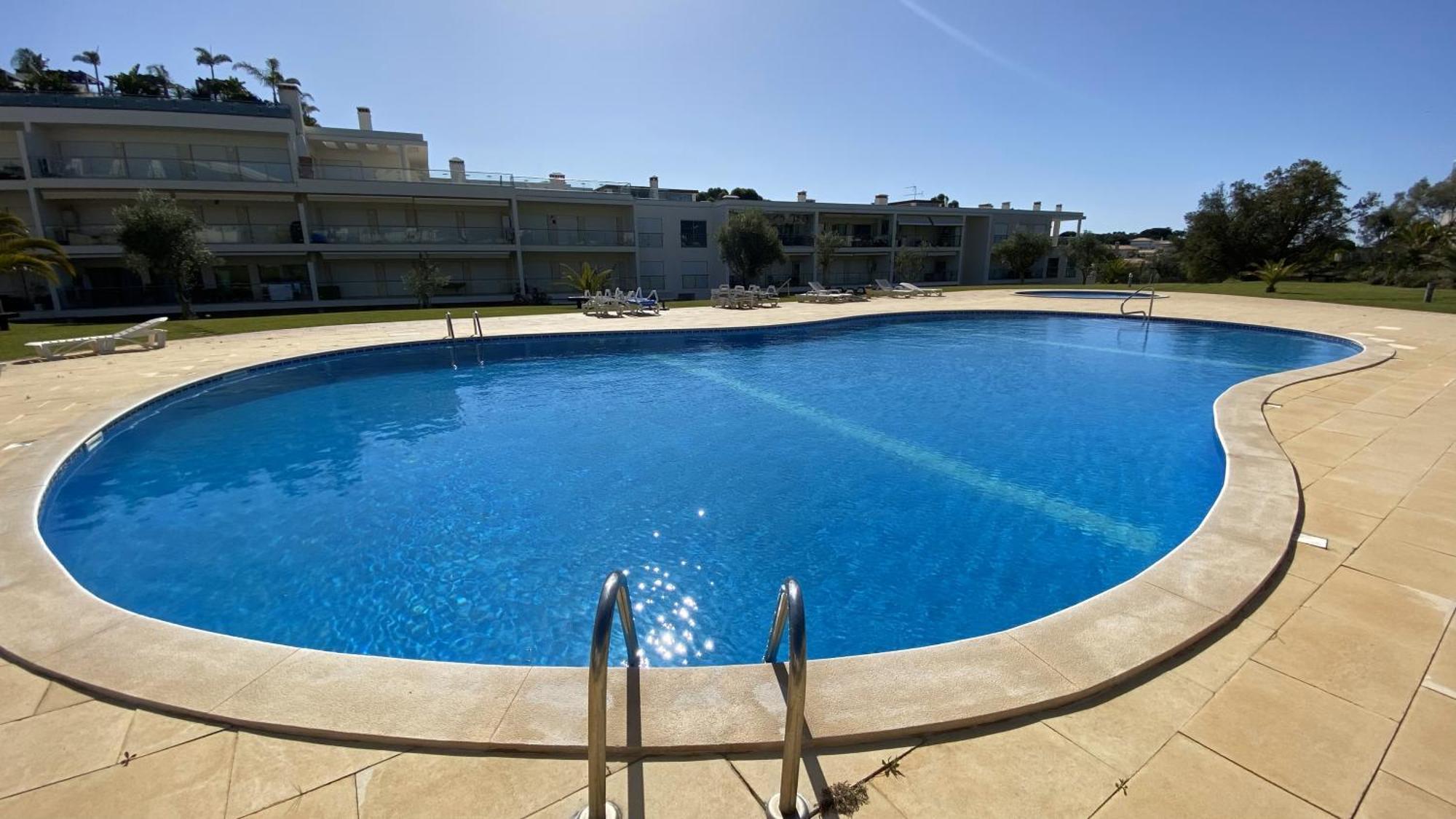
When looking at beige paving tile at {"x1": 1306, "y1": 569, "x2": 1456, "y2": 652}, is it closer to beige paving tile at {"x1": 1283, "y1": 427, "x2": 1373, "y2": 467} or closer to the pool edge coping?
the pool edge coping

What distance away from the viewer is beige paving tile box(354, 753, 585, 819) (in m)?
2.15

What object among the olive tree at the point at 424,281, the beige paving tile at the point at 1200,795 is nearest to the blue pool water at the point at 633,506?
the beige paving tile at the point at 1200,795

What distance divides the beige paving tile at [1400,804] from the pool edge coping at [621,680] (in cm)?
81

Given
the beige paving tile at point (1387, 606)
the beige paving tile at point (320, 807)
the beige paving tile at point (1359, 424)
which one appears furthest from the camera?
the beige paving tile at point (1359, 424)

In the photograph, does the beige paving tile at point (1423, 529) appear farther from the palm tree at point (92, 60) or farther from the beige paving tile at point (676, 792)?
the palm tree at point (92, 60)

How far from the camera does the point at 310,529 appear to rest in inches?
233

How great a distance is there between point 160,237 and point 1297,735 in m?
29.2

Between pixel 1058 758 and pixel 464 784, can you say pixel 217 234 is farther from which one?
pixel 1058 758

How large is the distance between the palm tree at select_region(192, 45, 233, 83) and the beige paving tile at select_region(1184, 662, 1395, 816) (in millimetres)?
54158

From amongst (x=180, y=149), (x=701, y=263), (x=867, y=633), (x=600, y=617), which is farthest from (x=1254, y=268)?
(x=180, y=149)

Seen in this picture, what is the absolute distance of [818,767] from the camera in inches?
92.7

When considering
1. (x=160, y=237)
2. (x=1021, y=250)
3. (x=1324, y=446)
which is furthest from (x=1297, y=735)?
(x=1021, y=250)

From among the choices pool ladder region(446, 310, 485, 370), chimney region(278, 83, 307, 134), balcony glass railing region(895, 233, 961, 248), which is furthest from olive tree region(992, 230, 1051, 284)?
chimney region(278, 83, 307, 134)

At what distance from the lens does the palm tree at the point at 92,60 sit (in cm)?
3688
